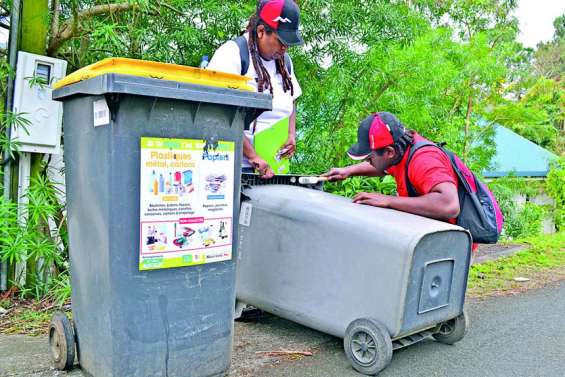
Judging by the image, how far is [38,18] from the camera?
13.1 feet

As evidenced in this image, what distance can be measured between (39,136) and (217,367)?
2256mm

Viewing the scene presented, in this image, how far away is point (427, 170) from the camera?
331 centimetres

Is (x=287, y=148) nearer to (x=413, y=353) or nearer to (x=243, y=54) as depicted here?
(x=243, y=54)

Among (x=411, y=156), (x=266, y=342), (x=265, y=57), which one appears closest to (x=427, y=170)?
(x=411, y=156)

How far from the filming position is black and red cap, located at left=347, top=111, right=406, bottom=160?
3365 mm

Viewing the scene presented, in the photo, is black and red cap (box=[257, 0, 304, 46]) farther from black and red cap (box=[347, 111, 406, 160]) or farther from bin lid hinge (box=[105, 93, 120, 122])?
bin lid hinge (box=[105, 93, 120, 122])

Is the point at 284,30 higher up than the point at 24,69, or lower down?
higher up

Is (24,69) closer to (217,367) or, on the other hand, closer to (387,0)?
(217,367)

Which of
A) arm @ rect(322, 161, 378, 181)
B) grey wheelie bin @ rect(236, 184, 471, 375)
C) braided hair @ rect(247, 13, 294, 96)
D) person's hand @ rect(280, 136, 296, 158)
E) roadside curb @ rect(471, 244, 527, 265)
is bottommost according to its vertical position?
roadside curb @ rect(471, 244, 527, 265)

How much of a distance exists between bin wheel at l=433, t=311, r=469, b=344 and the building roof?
10.6m

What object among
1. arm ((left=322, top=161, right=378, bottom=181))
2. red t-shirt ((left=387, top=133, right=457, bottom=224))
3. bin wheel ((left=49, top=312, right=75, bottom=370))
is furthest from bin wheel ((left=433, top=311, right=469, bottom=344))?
bin wheel ((left=49, top=312, right=75, bottom=370))

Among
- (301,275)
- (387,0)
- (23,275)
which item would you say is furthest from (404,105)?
(23,275)

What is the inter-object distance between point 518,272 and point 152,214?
4694 millimetres

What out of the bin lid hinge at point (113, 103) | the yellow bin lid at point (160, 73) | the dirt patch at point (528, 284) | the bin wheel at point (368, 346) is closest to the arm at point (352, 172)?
the bin wheel at point (368, 346)
